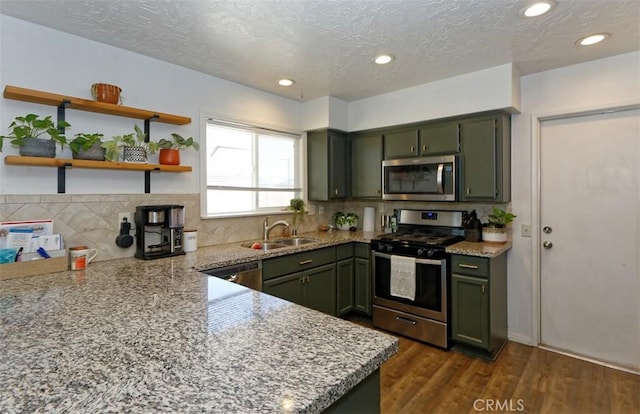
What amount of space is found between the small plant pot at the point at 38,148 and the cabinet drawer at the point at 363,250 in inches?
Result: 104

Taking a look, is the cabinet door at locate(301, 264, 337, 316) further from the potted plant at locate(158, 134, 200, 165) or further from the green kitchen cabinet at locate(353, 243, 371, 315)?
the potted plant at locate(158, 134, 200, 165)

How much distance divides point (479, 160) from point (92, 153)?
3.11 metres

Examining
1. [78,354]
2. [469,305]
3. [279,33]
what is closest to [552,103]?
[469,305]

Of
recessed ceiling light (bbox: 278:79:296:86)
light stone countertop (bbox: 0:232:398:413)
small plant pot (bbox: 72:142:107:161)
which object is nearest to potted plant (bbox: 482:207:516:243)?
recessed ceiling light (bbox: 278:79:296:86)

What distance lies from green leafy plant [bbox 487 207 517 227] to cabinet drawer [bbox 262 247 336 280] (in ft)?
4.97

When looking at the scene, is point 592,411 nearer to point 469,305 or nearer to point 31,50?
point 469,305

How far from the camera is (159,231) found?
2.58 metres

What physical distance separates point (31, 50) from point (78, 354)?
7.07ft

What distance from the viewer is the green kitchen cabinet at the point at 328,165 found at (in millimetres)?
3789

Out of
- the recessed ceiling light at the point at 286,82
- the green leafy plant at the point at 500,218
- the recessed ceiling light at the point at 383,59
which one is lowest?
the green leafy plant at the point at 500,218

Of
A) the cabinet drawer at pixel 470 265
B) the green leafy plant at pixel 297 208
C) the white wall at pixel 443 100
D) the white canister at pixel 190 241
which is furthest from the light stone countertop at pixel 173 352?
the white wall at pixel 443 100

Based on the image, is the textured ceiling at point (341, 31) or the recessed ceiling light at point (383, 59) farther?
the recessed ceiling light at point (383, 59)

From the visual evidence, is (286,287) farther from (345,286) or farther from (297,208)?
(297,208)

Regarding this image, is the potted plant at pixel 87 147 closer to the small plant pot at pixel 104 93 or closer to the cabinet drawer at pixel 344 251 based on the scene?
the small plant pot at pixel 104 93
